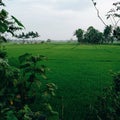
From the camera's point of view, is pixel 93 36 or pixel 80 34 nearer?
pixel 93 36

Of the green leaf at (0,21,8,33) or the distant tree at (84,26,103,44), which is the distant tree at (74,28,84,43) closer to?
the distant tree at (84,26,103,44)

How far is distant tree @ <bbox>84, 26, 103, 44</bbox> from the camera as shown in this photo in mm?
119688

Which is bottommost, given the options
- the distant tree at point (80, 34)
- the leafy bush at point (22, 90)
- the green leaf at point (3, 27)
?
the distant tree at point (80, 34)

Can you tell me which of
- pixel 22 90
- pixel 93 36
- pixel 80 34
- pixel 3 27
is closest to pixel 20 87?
pixel 22 90

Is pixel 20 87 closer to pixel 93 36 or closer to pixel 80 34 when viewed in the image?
pixel 93 36

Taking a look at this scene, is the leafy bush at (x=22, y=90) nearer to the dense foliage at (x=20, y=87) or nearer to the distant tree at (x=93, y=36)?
the dense foliage at (x=20, y=87)

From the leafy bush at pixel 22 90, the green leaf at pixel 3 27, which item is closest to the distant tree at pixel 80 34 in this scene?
the leafy bush at pixel 22 90

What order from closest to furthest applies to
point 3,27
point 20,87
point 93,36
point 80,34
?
point 3,27 < point 20,87 < point 93,36 < point 80,34

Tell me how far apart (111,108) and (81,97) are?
5.99 metres

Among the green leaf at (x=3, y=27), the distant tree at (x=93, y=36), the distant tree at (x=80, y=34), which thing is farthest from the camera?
the distant tree at (x=80, y=34)

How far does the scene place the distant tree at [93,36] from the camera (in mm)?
119688

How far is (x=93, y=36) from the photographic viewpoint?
4793 inches

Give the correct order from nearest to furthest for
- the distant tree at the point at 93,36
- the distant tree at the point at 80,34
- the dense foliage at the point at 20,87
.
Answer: the dense foliage at the point at 20,87
the distant tree at the point at 93,36
the distant tree at the point at 80,34

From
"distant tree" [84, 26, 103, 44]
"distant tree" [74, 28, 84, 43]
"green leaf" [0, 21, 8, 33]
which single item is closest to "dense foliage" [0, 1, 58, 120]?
"green leaf" [0, 21, 8, 33]
